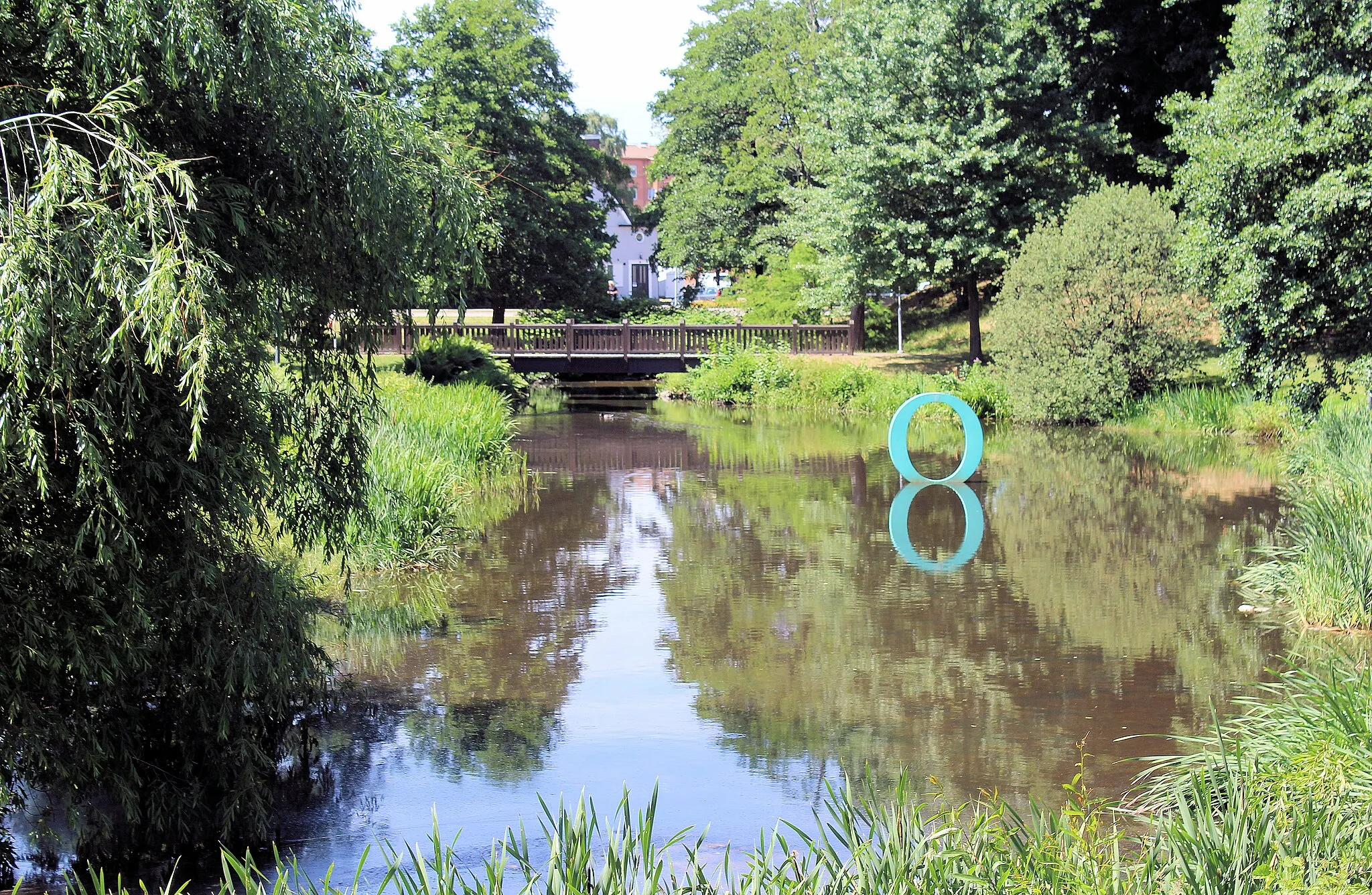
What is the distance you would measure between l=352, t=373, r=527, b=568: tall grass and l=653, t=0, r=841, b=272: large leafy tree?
22.3 meters

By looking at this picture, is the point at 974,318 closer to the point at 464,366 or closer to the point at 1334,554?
the point at 464,366

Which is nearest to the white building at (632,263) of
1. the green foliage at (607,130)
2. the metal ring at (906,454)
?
the green foliage at (607,130)

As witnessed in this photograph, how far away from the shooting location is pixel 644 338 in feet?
119

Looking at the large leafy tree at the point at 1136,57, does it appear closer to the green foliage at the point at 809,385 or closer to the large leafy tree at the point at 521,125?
the green foliage at the point at 809,385

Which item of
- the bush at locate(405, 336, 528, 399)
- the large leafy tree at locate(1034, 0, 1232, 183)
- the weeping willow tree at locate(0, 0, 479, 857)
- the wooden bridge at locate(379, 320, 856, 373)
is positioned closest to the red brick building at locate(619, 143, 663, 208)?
the wooden bridge at locate(379, 320, 856, 373)

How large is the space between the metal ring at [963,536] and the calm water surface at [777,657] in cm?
16

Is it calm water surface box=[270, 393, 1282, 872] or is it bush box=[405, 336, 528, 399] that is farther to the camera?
bush box=[405, 336, 528, 399]

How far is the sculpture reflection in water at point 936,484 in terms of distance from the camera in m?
13.2

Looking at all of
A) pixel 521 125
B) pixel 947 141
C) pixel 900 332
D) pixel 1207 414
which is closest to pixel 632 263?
pixel 521 125

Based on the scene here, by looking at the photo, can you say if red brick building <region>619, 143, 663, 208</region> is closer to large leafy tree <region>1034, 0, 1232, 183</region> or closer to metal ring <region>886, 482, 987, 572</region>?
large leafy tree <region>1034, 0, 1232, 183</region>

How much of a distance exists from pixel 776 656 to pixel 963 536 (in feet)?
16.6

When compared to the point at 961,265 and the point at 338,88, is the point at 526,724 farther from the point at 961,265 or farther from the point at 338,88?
the point at 961,265

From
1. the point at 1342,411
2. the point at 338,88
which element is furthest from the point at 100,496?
the point at 1342,411

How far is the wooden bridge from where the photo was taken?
35.3 meters
